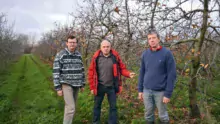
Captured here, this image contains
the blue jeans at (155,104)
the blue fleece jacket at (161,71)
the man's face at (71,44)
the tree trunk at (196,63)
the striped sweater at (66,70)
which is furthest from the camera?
the tree trunk at (196,63)

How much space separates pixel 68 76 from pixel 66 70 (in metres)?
0.12

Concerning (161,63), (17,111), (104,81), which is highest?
(161,63)

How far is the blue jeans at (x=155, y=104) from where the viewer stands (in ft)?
11.6

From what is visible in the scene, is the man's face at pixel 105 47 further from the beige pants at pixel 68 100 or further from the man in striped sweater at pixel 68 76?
the beige pants at pixel 68 100

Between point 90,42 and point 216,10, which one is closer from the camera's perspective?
point 216,10

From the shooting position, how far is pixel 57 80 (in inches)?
162

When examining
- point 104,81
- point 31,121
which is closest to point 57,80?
point 104,81

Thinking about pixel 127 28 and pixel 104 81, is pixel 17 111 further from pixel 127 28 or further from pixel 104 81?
pixel 127 28

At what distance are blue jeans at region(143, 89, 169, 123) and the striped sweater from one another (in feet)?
4.66

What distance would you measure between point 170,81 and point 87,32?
8725 millimetres

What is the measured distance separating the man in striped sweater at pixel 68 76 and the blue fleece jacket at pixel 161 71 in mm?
1462

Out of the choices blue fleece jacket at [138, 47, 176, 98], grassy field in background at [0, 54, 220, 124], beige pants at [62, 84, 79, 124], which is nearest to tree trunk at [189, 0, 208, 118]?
grassy field in background at [0, 54, 220, 124]

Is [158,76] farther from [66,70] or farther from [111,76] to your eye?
[66,70]

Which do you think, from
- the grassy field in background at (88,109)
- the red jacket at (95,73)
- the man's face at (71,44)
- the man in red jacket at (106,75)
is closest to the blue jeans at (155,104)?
the man in red jacket at (106,75)
